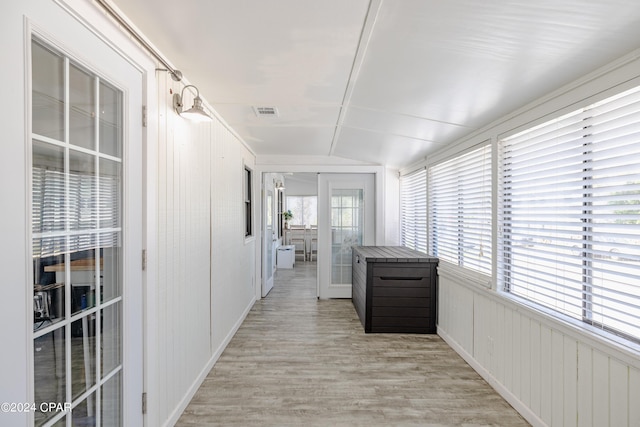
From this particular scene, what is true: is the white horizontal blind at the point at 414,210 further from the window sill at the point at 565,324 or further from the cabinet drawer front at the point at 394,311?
the window sill at the point at 565,324

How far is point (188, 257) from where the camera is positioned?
2195mm

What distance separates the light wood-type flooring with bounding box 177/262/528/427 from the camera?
2062 mm

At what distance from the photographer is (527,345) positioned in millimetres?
2055

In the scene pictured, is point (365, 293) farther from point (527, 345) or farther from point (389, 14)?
point (389, 14)

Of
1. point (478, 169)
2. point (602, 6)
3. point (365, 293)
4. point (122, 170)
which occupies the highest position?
point (602, 6)

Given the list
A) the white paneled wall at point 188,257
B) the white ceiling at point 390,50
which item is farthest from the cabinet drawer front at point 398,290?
the white ceiling at point 390,50

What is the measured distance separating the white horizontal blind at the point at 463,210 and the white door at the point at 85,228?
102 inches

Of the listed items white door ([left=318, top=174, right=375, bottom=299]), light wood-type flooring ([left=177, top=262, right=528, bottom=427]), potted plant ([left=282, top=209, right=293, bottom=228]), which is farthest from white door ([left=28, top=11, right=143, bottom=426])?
potted plant ([left=282, top=209, right=293, bottom=228])

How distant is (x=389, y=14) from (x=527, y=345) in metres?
2.18

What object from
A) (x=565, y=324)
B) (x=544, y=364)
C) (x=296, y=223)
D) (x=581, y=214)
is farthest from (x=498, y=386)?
(x=296, y=223)

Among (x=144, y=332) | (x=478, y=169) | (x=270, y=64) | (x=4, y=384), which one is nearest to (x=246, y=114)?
(x=270, y=64)

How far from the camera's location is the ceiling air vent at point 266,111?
2664 millimetres

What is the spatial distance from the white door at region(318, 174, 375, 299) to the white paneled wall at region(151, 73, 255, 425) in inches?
72.3

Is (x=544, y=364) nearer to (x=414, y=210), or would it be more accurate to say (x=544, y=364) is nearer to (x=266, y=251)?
(x=414, y=210)
